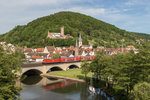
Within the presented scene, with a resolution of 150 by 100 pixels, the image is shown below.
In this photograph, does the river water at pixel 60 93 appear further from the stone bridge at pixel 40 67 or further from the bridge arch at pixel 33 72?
the bridge arch at pixel 33 72

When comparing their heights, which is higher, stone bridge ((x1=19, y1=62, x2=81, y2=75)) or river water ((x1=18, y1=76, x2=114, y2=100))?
stone bridge ((x1=19, y1=62, x2=81, y2=75))

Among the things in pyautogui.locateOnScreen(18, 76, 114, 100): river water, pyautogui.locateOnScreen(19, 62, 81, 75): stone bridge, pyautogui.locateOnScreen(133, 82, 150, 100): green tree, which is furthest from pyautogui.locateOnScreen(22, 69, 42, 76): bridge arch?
pyautogui.locateOnScreen(133, 82, 150, 100): green tree

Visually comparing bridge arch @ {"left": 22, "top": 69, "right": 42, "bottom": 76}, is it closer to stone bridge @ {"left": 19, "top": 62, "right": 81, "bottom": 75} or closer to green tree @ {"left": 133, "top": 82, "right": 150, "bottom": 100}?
stone bridge @ {"left": 19, "top": 62, "right": 81, "bottom": 75}

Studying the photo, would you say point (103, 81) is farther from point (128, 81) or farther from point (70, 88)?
point (128, 81)

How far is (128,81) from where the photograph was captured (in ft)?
91.4

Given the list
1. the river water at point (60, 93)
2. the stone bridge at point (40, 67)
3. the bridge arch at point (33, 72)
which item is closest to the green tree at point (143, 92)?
the river water at point (60, 93)

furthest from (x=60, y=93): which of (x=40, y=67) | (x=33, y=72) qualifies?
(x=33, y=72)

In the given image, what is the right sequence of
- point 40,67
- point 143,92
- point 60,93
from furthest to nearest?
1. point 40,67
2. point 60,93
3. point 143,92

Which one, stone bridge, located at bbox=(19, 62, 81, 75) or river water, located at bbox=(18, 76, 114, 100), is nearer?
river water, located at bbox=(18, 76, 114, 100)

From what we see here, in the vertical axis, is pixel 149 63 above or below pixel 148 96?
above

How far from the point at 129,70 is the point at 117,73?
11.8 ft

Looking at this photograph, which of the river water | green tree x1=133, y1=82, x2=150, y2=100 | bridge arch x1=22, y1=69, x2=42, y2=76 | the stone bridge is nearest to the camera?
green tree x1=133, y1=82, x2=150, y2=100

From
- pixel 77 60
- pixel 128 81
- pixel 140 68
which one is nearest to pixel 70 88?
pixel 128 81

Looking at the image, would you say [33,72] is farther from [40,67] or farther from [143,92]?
[143,92]
